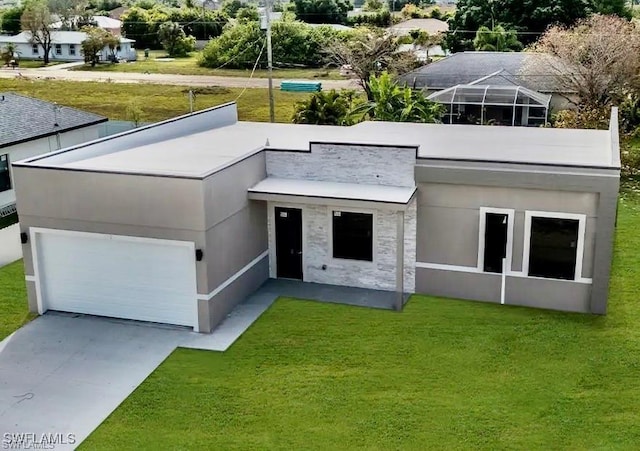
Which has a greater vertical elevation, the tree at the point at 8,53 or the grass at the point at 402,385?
the tree at the point at 8,53

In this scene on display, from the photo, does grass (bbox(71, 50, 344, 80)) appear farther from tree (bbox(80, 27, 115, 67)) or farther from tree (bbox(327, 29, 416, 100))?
tree (bbox(327, 29, 416, 100))

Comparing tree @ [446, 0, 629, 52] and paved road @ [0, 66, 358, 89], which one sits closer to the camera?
tree @ [446, 0, 629, 52]

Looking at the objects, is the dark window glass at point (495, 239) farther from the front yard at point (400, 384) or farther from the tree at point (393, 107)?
the tree at point (393, 107)

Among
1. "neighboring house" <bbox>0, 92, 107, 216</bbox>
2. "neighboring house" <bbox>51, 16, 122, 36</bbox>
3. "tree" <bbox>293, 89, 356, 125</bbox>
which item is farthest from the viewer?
"neighboring house" <bbox>51, 16, 122, 36</bbox>

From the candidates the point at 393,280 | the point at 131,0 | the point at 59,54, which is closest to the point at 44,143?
the point at 393,280

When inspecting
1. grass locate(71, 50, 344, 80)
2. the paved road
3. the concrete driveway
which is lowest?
the concrete driveway

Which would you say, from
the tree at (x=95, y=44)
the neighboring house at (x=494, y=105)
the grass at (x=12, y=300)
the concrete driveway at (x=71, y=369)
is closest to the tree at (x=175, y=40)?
the tree at (x=95, y=44)

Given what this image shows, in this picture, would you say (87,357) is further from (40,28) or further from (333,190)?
(40,28)

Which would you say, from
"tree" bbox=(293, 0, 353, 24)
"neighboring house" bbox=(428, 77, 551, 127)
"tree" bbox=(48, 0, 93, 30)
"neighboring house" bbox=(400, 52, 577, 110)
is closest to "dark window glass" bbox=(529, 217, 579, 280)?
"neighboring house" bbox=(428, 77, 551, 127)
